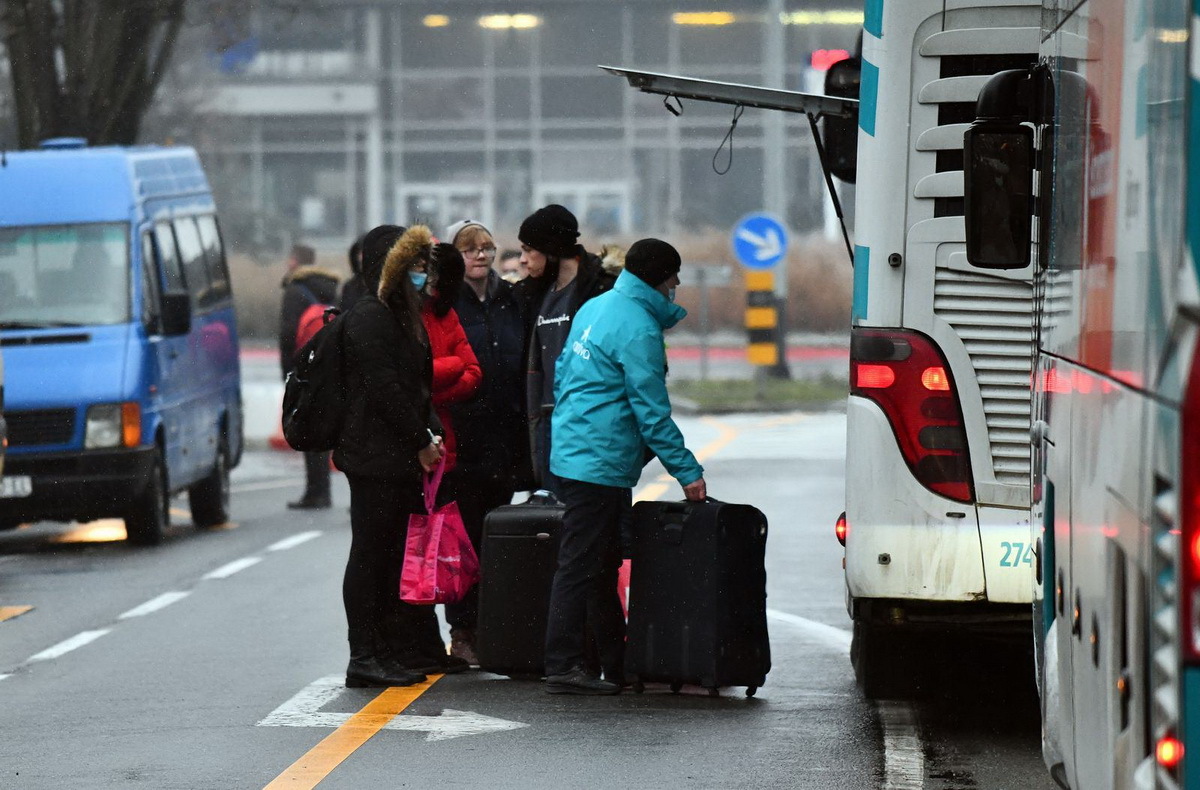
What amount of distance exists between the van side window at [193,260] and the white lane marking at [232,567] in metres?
2.77

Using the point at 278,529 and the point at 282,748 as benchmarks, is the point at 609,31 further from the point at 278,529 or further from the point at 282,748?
the point at 282,748

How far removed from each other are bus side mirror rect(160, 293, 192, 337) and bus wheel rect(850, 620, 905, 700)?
696 cm

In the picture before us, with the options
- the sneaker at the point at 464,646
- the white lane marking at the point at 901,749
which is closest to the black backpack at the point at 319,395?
the sneaker at the point at 464,646

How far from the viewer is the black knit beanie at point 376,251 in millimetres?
8461

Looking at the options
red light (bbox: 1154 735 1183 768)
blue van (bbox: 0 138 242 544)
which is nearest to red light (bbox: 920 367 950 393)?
red light (bbox: 1154 735 1183 768)

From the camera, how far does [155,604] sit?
11406mm

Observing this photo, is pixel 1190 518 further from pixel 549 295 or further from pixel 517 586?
pixel 549 295

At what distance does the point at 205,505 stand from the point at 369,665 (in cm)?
764

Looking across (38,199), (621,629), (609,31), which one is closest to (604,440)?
(621,629)

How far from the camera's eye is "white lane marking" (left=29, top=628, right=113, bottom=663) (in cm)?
970

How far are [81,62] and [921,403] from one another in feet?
49.5

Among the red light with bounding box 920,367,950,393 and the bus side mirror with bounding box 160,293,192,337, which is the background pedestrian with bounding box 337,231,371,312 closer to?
the bus side mirror with bounding box 160,293,192,337

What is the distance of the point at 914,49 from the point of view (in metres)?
7.27

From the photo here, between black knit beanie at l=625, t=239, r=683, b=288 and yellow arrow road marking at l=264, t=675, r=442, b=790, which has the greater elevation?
black knit beanie at l=625, t=239, r=683, b=288
